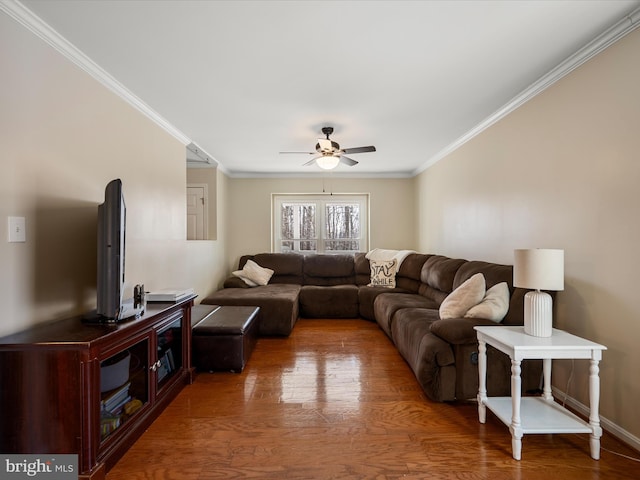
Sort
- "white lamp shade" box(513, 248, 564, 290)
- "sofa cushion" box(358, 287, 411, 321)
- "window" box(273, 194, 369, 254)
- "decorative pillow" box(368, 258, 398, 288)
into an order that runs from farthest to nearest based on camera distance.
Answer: "window" box(273, 194, 369, 254) → "decorative pillow" box(368, 258, 398, 288) → "sofa cushion" box(358, 287, 411, 321) → "white lamp shade" box(513, 248, 564, 290)

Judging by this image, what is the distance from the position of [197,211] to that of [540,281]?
4645 millimetres

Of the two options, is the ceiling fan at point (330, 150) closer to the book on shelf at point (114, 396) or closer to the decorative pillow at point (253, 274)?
the decorative pillow at point (253, 274)

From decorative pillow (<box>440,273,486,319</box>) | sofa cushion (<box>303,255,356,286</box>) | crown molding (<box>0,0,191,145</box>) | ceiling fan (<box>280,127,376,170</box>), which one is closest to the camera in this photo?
crown molding (<box>0,0,191,145</box>)

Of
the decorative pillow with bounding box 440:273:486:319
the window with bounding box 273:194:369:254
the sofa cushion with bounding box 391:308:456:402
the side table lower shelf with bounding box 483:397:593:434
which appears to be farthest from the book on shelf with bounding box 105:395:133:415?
the window with bounding box 273:194:369:254

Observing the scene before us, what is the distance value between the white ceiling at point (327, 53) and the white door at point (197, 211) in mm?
1807

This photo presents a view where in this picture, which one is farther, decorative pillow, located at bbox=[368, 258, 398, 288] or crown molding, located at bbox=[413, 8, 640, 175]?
decorative pillow, located at bbox=[368, 258, 398, 288]

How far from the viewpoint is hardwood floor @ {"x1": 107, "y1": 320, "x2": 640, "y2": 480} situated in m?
1.71

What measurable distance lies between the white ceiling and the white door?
5.93 ft

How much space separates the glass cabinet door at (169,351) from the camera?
2.35 m

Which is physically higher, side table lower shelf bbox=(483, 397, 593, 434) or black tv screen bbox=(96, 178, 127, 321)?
black tv screen bbox=(96, 178, 127, 321)

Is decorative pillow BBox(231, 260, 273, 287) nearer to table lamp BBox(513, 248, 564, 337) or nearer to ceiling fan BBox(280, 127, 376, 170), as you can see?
ceiling fan BBox(280, 127, 376, 170)

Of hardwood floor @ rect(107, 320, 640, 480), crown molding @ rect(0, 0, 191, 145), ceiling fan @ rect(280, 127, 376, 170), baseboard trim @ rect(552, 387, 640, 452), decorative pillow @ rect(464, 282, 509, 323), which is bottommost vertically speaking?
hardwood floor @ rect(107, 320, 640, 480)

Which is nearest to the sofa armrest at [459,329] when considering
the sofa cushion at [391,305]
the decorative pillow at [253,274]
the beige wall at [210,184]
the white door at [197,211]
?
the sofa cushion at [391,305]

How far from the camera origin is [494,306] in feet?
8.12
